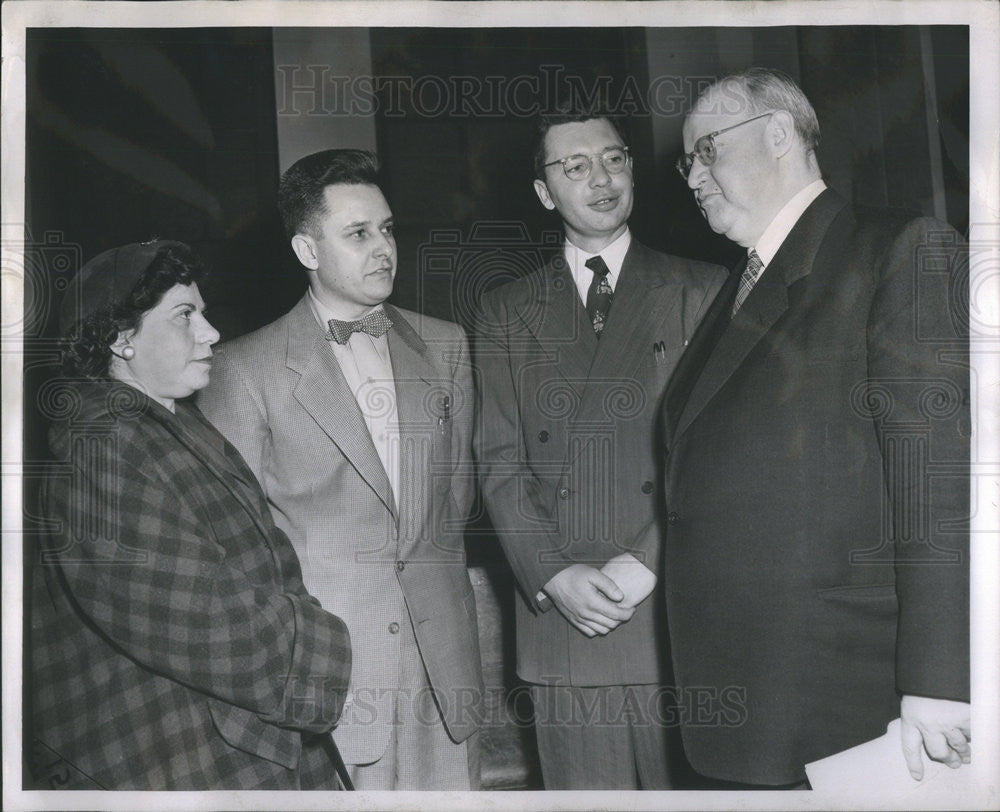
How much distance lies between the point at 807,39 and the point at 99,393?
2.02 meters

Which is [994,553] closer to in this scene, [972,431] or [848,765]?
[972,431]

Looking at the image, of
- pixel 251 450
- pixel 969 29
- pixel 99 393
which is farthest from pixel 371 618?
pixel 969 29

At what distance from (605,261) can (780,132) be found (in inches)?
20.8

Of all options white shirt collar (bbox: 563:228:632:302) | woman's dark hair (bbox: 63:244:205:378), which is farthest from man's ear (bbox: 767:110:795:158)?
woman's dark hair (bbox: 63:244:205:378)

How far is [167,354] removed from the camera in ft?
9.04

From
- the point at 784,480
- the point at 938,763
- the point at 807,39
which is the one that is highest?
the point at 807,39

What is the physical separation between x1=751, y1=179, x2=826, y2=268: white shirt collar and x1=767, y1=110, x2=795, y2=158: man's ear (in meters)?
0.11

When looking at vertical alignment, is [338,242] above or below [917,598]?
above

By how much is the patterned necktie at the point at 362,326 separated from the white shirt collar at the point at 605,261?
491mm

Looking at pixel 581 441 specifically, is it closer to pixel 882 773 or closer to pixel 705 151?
pixel 705 151

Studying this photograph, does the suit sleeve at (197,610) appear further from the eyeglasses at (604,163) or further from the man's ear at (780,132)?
the man's ear at (780,132)

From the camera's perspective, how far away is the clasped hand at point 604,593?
8.77 ft

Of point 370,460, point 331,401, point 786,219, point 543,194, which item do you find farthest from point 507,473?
point 786,219

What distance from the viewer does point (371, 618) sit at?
2723 mm
